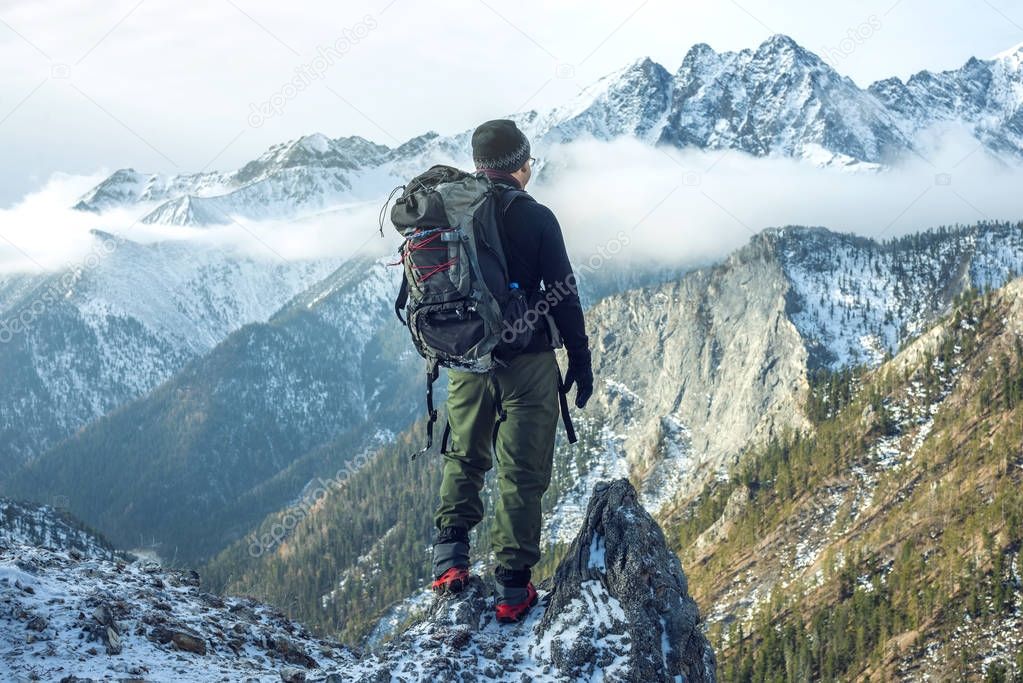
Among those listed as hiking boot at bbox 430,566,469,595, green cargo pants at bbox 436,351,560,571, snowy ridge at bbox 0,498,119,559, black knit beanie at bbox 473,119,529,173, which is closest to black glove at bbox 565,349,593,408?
green cargo pants at bbox 436,351,560,571

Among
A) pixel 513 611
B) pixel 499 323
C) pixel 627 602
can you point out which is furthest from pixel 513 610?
pixel 499 323

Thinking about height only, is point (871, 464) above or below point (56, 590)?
above

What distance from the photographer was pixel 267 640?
45.8ft

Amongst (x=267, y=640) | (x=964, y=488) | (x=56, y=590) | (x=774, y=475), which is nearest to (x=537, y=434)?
(x=267, y=640)

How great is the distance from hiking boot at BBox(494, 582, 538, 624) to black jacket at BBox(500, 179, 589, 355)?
411cm

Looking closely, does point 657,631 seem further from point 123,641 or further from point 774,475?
point 774,475

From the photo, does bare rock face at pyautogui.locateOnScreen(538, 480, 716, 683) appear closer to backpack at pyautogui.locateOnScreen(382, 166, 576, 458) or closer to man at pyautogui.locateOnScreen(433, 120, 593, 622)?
man at pyautogui.locateOnScreen(433, 120, 593, 622)

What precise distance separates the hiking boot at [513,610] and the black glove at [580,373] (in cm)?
326

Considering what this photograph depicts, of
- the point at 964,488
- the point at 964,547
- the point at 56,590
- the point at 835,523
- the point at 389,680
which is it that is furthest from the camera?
the point at 835,523

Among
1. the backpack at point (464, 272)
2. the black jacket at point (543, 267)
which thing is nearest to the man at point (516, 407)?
the black jacket at point (543, 267)

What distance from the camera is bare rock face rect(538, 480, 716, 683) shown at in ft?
38.2

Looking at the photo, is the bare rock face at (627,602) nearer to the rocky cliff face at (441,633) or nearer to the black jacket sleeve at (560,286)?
the rocky cliff face at (441,633)

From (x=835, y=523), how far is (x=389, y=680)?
538 ft

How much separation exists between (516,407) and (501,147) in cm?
389
